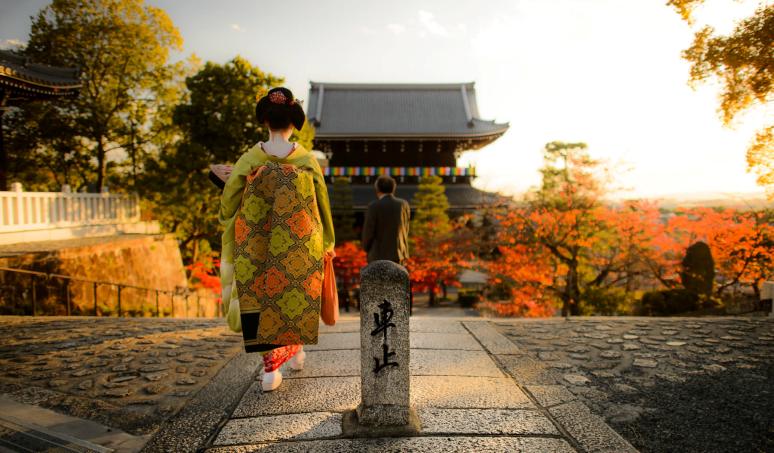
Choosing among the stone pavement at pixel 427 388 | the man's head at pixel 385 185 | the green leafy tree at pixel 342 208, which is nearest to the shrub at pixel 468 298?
the green leafy tree at pixel 342 208

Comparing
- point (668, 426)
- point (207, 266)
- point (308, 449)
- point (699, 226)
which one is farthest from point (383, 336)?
point (207, 266)

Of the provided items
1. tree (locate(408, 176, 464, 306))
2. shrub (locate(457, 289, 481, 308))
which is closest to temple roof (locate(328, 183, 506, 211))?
tree (locate(408, 176, 464, 306))

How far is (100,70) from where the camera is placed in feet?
48.3

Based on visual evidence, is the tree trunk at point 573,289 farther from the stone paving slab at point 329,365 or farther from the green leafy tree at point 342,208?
the green leafy tree at point 342,208

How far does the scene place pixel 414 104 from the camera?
26.9 metres

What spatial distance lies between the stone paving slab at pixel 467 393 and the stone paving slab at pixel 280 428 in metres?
0.65

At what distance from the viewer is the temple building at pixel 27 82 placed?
9281mm

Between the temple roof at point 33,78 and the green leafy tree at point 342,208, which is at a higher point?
the temple roof at point 33,78

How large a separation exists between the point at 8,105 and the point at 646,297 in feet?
54.8

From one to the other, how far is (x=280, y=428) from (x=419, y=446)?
865mm

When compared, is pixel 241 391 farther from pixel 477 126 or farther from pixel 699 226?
pixel 477 126

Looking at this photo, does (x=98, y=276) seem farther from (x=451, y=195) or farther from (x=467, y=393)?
(x=451, y=195)

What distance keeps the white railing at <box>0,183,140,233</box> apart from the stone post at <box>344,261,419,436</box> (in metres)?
9.48

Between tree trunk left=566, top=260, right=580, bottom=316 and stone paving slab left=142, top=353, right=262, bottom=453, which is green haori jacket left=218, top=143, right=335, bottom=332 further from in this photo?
tree trunk left=566, top=260, right=580, bottom=316
